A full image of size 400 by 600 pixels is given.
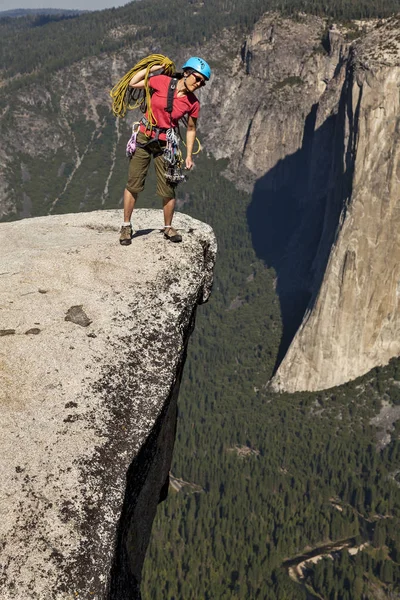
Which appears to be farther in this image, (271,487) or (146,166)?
(271,487)

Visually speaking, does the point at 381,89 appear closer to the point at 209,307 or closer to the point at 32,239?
the point at 209,307

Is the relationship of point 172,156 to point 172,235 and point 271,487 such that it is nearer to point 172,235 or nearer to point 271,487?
point 172,235

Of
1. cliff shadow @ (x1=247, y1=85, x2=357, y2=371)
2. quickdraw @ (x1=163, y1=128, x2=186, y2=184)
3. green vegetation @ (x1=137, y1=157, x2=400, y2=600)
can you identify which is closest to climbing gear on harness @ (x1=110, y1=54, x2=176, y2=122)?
quickdraw @ (x1=163, y1=128, x2=186, y2=184)

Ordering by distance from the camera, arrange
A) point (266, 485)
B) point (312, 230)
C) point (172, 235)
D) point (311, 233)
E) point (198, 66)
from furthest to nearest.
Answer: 1. point (312, 230)
2. point (311, 233)
3. point (266, 485)
4. point (172, 235)
5. point (198, 66)

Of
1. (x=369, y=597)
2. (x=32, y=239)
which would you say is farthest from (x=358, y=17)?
(x=32, y=239)

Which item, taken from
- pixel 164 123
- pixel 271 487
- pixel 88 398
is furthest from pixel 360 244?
pixel 88 398

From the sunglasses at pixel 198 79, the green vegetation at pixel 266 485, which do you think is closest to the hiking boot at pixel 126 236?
the sunglasses at pixel 198 79

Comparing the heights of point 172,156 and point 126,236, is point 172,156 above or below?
above

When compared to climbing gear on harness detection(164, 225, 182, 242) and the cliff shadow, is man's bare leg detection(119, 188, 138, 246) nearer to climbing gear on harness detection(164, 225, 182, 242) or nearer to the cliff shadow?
climbing gear on harness detection(164, 225, 182, 242)
